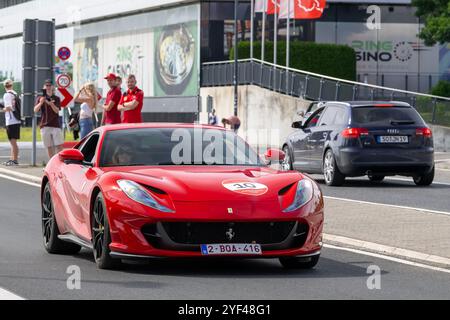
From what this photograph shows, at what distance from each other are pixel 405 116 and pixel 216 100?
127 ft

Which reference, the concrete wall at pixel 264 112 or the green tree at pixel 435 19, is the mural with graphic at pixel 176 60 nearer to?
the concrete wall at pixel 264 112

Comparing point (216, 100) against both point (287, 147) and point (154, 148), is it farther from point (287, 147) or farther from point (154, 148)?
point (154, 148)

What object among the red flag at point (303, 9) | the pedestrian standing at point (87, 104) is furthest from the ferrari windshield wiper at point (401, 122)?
the red flag at point (303, 9)

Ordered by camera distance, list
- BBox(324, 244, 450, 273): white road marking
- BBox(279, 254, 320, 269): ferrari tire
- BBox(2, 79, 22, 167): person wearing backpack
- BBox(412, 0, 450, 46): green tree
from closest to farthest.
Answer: BBox(279, 254, 320, 269): ferrari tire → BBox(324, 244, 450, 273): white road marking → BBox(2, 79, 22, 167): person wearing backpack → BBox(412, 0, 450, 46): green tree

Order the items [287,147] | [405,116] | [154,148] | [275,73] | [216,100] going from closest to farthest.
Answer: [154,148]
[405,116]
[287,147]
[275,73]
[216,100]

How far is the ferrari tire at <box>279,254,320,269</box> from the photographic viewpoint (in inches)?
448

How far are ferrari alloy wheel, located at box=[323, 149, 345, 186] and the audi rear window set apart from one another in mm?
839

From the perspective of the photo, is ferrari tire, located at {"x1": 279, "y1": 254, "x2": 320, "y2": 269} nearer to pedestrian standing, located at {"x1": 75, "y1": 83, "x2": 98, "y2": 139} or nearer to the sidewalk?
the sidewalk

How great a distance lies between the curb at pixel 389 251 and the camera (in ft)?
40.0

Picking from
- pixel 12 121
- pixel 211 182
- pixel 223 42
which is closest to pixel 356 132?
pixel 12 121

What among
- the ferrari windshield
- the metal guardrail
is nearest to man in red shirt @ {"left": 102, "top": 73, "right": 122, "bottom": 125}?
the ferrari windshield

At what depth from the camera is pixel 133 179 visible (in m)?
11.1

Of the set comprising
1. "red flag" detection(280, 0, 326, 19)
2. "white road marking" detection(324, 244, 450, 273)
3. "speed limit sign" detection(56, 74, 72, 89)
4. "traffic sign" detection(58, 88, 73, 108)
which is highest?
"red flag" detection(280, 0, 326, 19)
